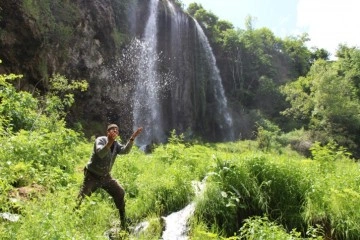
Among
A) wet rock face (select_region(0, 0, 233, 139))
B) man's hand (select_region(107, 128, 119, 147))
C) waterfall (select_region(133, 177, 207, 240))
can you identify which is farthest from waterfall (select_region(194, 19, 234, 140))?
man's hand (select_region(107, 128, 119, 147))

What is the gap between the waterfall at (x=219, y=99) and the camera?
32.5 m

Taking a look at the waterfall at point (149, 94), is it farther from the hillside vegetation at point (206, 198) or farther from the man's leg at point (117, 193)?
the man's leg at point (117, 193)

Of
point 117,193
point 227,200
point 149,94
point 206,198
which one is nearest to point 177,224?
point 206,198

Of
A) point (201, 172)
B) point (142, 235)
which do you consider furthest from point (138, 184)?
point (142, 235)

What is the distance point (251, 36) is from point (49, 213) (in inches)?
Result: 1576

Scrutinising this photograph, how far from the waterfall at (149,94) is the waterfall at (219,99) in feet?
23.2

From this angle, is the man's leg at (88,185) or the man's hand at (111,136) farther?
the man's leg at (88,185)

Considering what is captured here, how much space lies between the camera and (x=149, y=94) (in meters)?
26.0

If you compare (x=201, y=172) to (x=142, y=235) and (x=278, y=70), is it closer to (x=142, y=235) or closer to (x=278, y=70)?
(x=142, y=235)

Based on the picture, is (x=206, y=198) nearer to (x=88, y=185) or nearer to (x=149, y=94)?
(x=88, y=185)

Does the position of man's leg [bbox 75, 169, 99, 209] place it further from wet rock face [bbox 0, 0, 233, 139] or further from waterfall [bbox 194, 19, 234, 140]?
waterfall [bbox 194, 19, 234, 140]

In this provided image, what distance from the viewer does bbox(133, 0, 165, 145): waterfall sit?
24656 mm

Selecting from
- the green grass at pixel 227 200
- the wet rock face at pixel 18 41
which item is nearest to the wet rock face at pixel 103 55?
the wet rock face at pixel 18 41

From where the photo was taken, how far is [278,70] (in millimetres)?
44219
